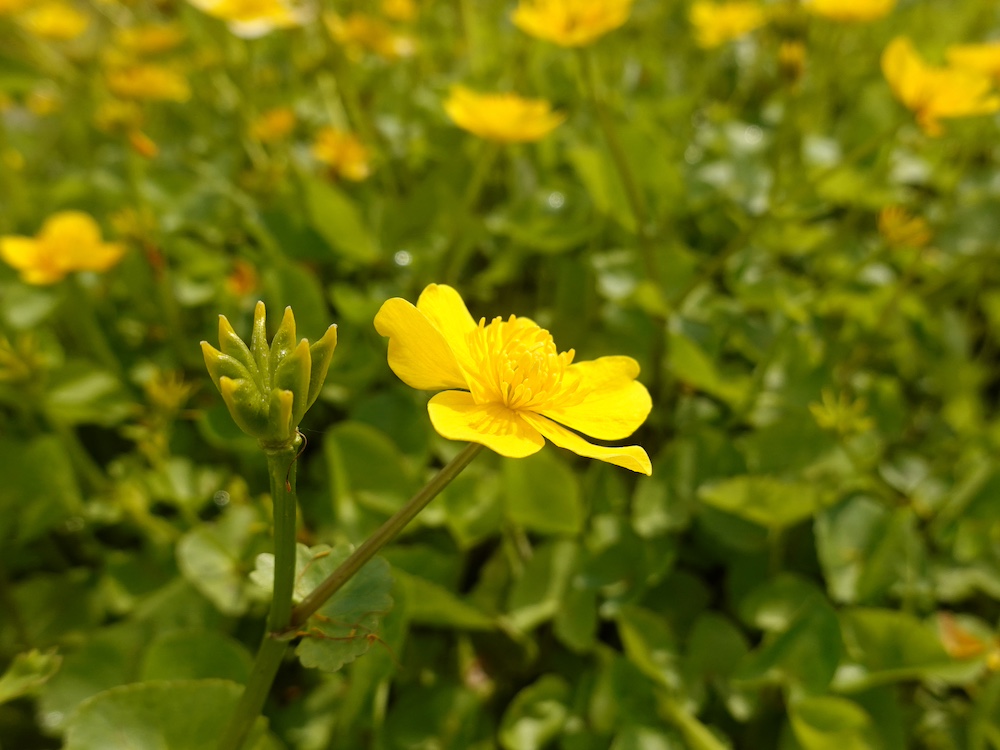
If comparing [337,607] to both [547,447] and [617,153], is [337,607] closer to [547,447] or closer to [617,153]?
[547,447]

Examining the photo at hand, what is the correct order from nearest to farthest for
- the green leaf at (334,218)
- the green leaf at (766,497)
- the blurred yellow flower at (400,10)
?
the green leaf at (766,497) → the green leaf at (334,218) → the blurred yellow flower at (400,10)

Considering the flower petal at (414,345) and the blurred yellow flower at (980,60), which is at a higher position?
the flower petal at (414,345)

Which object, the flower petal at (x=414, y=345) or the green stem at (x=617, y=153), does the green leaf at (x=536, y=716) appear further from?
the green stem at (x=617, y=153)

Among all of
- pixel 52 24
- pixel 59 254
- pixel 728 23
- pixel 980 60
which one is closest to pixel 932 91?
pixel 980 60

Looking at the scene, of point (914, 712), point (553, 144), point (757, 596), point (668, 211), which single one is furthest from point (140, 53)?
point (914, 712)

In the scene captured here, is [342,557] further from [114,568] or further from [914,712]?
[914,712]

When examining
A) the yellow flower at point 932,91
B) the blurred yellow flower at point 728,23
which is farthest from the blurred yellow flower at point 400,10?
the yellow flower at point 932,91

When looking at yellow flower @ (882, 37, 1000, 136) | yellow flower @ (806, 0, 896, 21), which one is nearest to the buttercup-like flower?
yellow flower @ (882, 37, 1000, 136)
